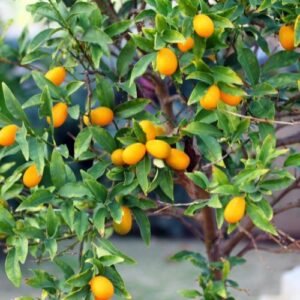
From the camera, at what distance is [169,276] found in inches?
179

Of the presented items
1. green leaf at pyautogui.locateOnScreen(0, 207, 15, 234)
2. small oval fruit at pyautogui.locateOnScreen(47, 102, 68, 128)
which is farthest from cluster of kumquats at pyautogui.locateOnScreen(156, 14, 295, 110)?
green leaf at pyautogui.locateOnScreen(0, 207, 15, 234)

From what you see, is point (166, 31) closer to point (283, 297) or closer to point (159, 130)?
point (159, 130)

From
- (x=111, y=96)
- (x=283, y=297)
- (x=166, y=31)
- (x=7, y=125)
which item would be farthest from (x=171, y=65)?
(x=283, y=297)

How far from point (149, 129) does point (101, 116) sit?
10 centimetres

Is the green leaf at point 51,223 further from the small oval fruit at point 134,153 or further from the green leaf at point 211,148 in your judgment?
the green leaf at point 211,148

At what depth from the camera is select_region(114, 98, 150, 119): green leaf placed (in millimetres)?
1411

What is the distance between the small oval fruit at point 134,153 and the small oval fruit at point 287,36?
32 cm

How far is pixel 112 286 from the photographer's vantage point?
4.32ft

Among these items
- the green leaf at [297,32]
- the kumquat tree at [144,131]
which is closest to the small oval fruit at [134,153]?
the kumquat tree at [144,131]

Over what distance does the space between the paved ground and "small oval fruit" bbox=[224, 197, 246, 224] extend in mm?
2759

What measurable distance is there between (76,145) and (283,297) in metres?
1.61

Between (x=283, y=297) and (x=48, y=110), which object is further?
(x=283, y=297)

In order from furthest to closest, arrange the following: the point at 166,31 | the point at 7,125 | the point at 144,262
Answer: the point at 144,262 < the point at 7,125 < the point at 166,31

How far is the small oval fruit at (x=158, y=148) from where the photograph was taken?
131 cm
